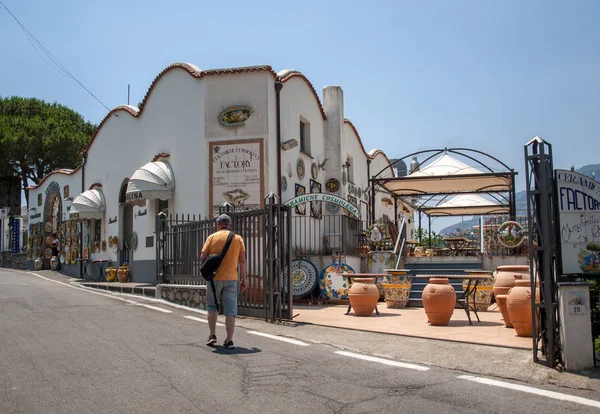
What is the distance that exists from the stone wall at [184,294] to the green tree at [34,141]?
2546cm

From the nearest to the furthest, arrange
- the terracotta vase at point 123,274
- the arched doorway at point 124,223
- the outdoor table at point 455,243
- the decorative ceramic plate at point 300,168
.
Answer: the decorative ceramic plate at point 300,168 → the terracotta vase at point 123,274 → the outdoor table at point 455,243 → the arched doorway at point 124,223

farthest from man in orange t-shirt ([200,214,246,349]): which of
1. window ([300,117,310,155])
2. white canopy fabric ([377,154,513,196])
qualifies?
white canopy fabric ([377,154,513,196])

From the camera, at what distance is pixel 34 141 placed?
3472cm

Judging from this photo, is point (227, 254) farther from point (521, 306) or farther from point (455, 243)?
point (455, 243)

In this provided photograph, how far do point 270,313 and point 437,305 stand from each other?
112 inches

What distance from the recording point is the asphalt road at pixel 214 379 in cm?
487

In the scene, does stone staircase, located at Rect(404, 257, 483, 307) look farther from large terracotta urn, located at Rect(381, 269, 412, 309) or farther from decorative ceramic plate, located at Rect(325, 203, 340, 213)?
decorative ceramic plate, located at Rect(325, 203, 340, 213)

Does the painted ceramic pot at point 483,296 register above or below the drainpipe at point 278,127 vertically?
below

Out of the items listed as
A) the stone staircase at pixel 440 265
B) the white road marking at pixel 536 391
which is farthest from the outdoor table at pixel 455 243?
the white road marking at pixel 536 391

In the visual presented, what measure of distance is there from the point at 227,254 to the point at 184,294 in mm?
4899

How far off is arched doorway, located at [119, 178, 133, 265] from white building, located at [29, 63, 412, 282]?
1.4 inches

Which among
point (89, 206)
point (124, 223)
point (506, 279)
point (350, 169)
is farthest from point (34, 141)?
point (506, 279)

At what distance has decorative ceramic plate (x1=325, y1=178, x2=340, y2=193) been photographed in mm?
20375

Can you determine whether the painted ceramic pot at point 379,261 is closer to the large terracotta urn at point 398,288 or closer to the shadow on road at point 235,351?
the large terracotta urn at point 398,288
